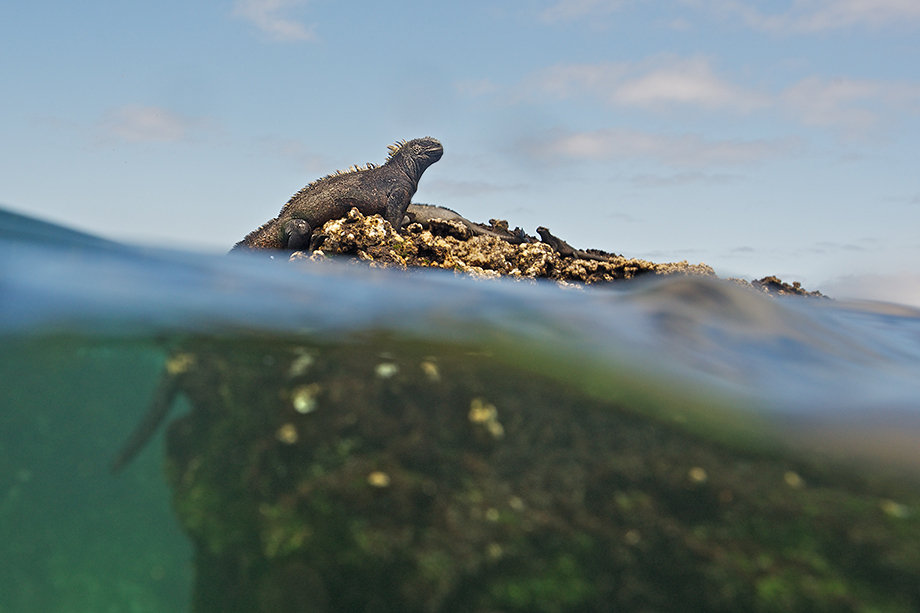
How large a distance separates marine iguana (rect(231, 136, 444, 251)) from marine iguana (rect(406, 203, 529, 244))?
0.49 metres

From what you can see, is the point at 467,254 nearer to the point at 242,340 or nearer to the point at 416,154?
the point at 416,154

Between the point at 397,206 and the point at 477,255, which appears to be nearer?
the point at 477,255

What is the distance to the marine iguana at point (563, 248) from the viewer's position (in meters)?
15.3

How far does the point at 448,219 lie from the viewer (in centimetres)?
1611

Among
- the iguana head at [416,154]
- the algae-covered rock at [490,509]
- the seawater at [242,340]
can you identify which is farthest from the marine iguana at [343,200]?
the algae-covered rock at [490,509]

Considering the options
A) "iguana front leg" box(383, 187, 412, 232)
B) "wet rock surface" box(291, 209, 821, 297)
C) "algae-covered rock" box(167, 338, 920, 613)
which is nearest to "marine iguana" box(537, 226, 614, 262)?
"wet rock surface" box(291, 209, 821, 297)

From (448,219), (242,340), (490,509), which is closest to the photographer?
(490,509)

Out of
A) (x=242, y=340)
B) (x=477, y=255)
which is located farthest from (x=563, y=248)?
(x=242, y=340)

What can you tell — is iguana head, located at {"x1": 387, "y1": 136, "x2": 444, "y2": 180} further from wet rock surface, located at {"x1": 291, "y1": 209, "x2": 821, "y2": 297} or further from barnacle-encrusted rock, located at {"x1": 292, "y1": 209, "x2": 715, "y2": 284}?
barnacle-encrusted rock, located at {"x1": 292, "y1": 209, "x2": 715, "y2": 284}

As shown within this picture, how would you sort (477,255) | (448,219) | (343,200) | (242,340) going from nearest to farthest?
(242,340) < (477,255) < (343,200) < (448,219)

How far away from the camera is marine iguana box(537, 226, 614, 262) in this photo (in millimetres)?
15328

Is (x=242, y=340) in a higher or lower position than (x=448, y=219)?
lower

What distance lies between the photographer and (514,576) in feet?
13.6

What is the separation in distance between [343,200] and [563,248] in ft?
18.8
